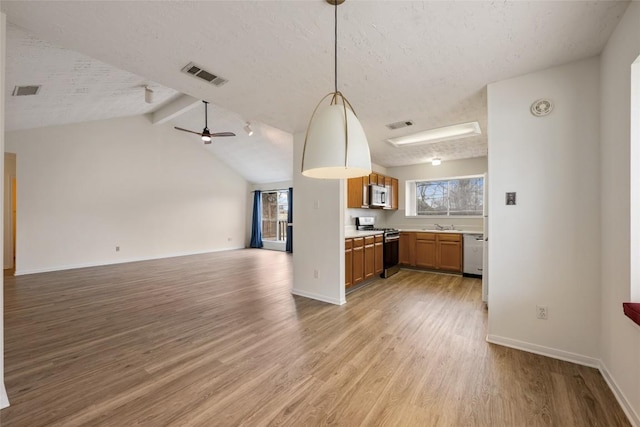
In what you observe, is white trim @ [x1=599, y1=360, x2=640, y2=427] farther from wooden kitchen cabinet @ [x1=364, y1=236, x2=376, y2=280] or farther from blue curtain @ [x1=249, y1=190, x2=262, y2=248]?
blue curtain @ [x1=249, y1=190, x2=262, y2=248]

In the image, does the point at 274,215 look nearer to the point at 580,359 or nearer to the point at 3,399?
the point at 3,399

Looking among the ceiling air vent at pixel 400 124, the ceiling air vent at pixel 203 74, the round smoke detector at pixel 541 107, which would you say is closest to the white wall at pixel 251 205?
the ceiling air vent at pixel 400 124

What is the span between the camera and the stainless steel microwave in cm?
538

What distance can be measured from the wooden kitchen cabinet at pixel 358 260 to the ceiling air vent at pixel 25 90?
4.73 m

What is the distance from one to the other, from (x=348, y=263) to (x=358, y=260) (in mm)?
324

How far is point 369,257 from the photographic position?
4.57 m

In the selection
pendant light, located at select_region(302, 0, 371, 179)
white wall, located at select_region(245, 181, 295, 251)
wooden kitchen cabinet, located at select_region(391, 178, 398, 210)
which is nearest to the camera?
pendant light, located at select_region(302, 0, 371, 179)

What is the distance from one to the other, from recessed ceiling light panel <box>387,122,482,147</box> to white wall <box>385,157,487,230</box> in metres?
1.56

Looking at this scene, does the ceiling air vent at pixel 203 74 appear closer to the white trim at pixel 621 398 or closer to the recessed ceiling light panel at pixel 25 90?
the recessed ceiling light panel at pixel 25 90

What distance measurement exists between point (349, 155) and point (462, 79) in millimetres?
1719

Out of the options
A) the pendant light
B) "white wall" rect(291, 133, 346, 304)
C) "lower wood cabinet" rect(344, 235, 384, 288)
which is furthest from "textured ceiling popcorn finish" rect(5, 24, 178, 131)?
"lower wood cabinet" rect(344, 235, 384, 288)

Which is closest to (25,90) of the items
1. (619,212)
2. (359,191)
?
(359,191)

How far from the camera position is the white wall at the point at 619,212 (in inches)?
63.3

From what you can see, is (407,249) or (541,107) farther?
(407,249)
